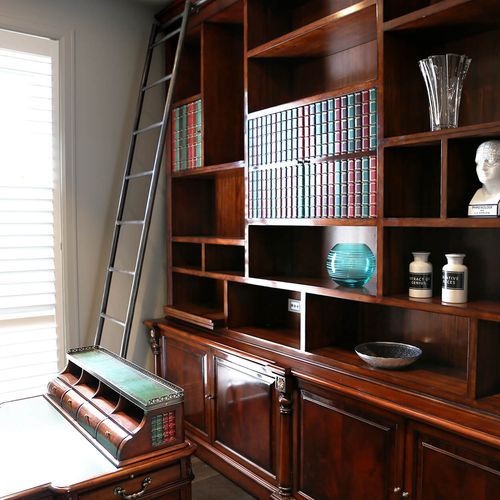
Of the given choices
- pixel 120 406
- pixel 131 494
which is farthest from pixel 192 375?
pixel 131 494

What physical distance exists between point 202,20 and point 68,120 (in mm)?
964

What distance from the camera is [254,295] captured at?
9.49ft

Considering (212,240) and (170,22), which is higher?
(170,22)

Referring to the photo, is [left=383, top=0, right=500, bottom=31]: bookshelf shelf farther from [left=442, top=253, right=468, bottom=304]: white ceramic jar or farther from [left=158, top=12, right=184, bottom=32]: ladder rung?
[left=158, top=12, right=184, bottom=32]: ladder rung

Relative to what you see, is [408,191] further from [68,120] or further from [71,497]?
[68,120]

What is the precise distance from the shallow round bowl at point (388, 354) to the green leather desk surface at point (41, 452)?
1.02 metres

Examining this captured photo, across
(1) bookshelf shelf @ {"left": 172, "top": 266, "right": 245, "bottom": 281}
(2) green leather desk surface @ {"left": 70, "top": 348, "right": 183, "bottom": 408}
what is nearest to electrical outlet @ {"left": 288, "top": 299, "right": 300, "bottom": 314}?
(1) bookshelf shelf @ {"left": 172, "top": 266, "right": 245, "bottom": 281}

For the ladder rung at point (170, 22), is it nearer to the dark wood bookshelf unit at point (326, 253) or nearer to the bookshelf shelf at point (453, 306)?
the dark wood bookshelf unit at point (326, 253)

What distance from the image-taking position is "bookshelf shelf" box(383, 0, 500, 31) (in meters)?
1.73

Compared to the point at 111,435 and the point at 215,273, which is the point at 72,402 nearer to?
the point at 111,435

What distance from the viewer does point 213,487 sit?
8.70 feet

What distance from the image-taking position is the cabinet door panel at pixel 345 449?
1.85 meters

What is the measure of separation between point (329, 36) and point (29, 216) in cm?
187

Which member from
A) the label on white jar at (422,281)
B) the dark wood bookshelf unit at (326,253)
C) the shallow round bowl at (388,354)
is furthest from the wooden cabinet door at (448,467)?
the label on white jar at (422,281)
